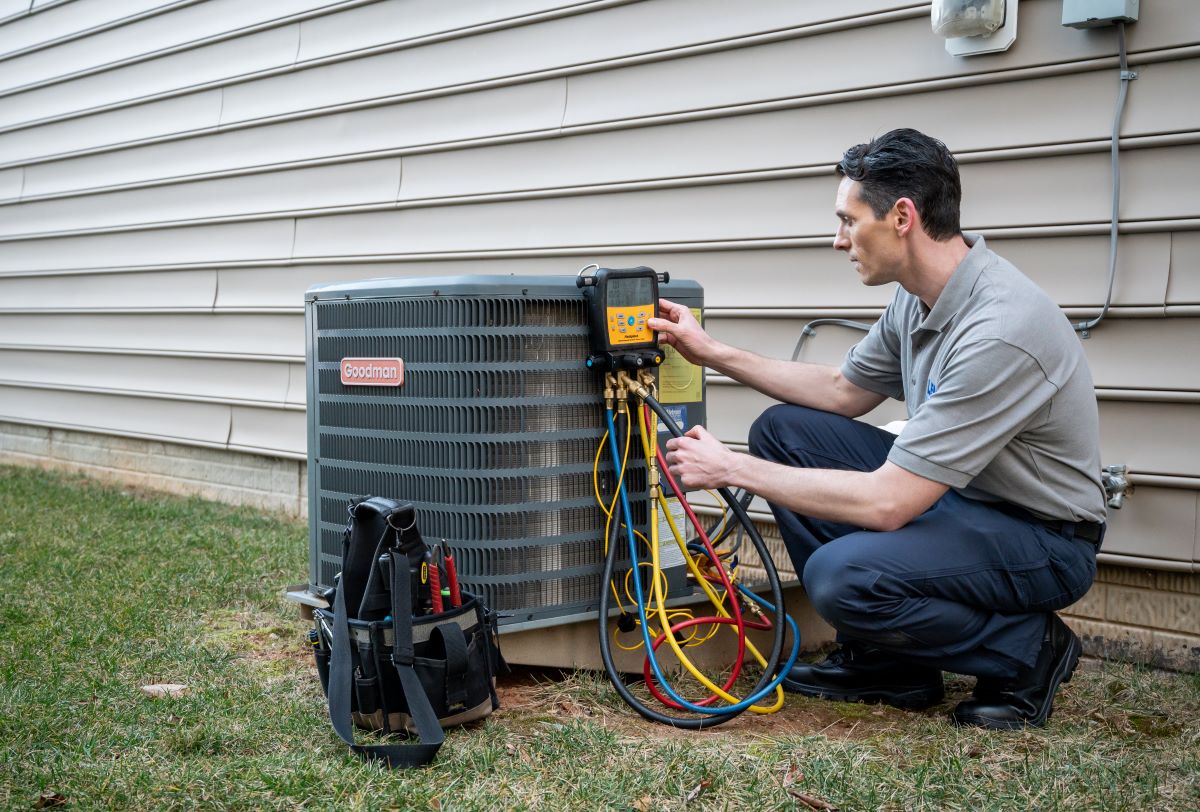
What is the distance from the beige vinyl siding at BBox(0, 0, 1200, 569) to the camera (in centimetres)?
269

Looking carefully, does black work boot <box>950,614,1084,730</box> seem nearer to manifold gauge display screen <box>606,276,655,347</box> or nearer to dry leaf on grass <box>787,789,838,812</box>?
dry leaf on grass <box>787,789,838,812</box>

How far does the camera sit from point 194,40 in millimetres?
5375

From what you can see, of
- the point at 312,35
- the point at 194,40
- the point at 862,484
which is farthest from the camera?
the point at 194,40

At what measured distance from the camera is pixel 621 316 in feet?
8.07

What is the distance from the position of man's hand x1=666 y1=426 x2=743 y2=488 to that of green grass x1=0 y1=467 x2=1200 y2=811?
512 millimetres

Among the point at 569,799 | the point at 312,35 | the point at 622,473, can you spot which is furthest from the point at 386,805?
the point at 312,35

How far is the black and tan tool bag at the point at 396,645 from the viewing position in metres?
2.14

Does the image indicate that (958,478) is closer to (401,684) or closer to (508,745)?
(508,745)

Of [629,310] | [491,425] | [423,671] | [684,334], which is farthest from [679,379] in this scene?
[423,671]

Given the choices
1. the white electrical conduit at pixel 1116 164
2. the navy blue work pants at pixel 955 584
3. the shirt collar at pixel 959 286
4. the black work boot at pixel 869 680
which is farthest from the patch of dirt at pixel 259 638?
the white electrical conduit at pixel 1116 164

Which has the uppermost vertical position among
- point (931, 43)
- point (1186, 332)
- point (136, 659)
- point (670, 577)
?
point (931, 43)

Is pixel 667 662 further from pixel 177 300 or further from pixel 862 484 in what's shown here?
Result: pixel 177 300

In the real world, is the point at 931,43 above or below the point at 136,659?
above

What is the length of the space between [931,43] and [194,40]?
3.75m
